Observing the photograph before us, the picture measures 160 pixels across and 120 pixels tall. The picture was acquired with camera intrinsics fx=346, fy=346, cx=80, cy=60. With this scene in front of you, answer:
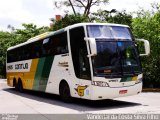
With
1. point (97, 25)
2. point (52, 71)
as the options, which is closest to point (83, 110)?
point (97, 25)

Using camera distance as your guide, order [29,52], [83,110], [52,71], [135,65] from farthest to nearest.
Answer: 1. [29,52]
2. [52,71]
3. [135,65]
4. [83,110]

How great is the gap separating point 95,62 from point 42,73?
5899 mm

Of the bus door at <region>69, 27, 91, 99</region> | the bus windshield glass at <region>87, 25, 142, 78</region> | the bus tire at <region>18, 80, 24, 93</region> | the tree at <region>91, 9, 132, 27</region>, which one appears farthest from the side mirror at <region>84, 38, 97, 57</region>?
the tree at <region>91, 9, 132, 27</region>

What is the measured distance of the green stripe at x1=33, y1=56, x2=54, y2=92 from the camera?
56.2 ft

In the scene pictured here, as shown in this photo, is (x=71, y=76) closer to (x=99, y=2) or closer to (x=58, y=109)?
(x=58, y=109)

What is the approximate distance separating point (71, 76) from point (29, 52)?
270 inches

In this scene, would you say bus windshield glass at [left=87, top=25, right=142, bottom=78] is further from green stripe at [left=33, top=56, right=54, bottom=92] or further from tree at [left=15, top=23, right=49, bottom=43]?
tree at [left=15, top=23, right=49, bottom=43]

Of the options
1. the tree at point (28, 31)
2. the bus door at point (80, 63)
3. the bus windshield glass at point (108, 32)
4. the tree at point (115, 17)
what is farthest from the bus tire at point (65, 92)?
the tree at point (28, 31)

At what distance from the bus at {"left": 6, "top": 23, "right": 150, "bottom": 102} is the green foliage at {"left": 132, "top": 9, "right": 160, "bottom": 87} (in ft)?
24.8

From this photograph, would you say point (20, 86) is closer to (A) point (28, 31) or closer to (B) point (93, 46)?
(B) point (93, 46)

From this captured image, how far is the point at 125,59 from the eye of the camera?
13.4 m

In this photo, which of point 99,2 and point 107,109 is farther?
point 99,2

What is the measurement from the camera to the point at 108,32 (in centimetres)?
1360

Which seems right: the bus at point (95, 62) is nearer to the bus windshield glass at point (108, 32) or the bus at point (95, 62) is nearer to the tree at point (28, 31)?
the bus windshield glass at point (108, 32)
